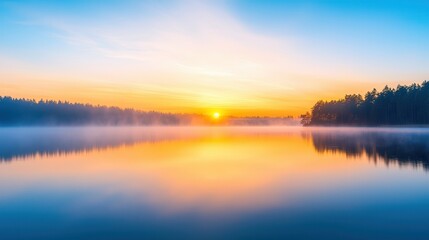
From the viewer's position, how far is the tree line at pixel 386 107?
317 feet

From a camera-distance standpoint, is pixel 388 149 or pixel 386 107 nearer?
pixel 388 149

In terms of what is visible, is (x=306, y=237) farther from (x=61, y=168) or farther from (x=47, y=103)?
(x=47, y=103)

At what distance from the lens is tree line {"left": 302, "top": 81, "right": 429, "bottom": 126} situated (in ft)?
317

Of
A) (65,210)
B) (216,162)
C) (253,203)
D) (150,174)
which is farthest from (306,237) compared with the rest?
(216,162)

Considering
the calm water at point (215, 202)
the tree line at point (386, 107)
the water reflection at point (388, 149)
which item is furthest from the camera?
the tree line at point (386, 107)

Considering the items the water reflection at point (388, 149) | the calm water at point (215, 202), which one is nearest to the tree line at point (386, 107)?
the water reflection at point (388, 149)

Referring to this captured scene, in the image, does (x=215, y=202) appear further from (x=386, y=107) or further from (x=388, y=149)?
(x=386, y=107)

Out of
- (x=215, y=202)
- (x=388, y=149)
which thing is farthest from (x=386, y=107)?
(x=215, y=202)

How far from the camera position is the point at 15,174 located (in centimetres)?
2011

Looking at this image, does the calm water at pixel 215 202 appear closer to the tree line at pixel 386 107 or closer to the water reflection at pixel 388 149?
the water reflection at pixel 388 149

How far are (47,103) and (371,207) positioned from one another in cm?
20436

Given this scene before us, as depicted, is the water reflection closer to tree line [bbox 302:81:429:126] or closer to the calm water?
the calm water

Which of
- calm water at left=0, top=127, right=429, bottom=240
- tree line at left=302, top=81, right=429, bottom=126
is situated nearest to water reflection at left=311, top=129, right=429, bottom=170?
calm water at left=0, top=127, right=429, bottom=240

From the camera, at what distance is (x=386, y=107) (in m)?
107
